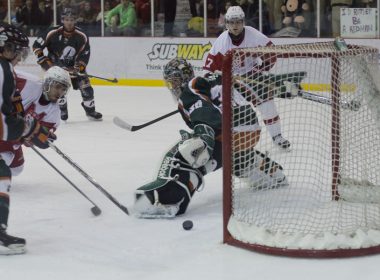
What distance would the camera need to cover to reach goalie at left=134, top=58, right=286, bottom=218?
3.85 meters

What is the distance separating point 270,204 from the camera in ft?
12.4

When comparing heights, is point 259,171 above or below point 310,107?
below

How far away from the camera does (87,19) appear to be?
10.9 meters

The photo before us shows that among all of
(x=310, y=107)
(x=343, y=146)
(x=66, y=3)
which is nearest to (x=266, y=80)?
(x=310, y=107)

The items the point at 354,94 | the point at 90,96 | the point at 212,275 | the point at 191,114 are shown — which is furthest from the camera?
the point at 90,96

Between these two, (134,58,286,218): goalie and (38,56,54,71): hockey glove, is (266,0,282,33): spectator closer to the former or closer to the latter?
(38,56,54,71): hockey glove

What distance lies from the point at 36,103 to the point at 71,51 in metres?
3.16

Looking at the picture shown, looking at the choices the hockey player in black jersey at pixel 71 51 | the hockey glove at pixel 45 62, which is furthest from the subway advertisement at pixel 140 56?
the hockey glove at pixel 45 62

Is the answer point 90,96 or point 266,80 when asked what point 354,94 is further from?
point 90,96

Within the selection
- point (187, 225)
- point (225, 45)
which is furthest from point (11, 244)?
point (225, 45)

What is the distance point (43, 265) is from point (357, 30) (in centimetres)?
635

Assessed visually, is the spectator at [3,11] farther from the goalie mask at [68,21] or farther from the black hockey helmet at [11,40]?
the black hockey helmet at [11,40]

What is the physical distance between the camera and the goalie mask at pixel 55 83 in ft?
14.0

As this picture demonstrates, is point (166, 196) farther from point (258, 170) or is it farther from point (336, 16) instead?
point (336, 16)
